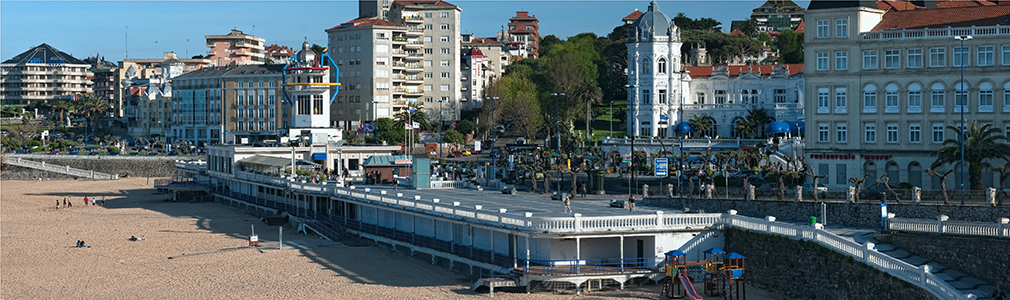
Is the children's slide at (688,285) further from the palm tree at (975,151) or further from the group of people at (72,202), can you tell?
the group of people at (72,202)

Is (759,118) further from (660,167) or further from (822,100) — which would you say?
(660,167)

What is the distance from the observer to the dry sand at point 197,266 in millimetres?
34906

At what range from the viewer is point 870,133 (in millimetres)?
53906

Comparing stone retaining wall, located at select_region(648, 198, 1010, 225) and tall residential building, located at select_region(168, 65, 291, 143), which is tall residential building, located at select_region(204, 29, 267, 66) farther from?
stone retaining wall, located at select_region(648, 198, 1010, 225)

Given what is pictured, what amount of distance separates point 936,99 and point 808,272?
2433 centimetres

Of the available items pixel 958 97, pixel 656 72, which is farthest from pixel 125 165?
pixel 958 97

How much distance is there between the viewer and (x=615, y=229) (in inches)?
1318

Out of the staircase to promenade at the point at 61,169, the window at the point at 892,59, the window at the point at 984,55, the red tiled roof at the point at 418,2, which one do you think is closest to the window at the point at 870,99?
the window at the point at 892,59

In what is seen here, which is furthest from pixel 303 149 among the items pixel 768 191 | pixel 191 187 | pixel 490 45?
pixel 490 45

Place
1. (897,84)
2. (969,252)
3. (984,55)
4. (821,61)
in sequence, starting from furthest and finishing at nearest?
(821,61), (897,84), (984,55), (969,252)

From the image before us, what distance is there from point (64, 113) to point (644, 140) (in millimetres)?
121977

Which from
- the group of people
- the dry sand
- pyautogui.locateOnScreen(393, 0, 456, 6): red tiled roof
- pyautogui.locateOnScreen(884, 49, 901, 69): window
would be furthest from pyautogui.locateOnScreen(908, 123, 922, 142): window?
pyautogui.locateOnScreen(393, 0, 456, 6): red tiled roof

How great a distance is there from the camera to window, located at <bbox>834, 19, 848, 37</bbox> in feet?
177

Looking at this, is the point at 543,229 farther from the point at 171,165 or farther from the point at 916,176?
the point at 171,165
